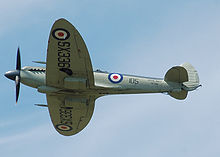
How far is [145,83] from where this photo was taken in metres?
21.9

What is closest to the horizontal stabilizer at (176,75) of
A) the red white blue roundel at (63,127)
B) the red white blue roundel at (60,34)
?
the red white blue roundel at (60,34)

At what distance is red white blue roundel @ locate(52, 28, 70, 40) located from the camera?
1962 centimetres

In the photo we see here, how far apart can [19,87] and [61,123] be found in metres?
3.60

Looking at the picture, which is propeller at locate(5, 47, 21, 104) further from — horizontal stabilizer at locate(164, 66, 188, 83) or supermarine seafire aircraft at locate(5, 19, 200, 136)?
horizontal stabilizer at locate(164, 66, 188, 83)

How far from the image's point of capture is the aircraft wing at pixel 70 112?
22344 mm

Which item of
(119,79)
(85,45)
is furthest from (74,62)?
(119,79)

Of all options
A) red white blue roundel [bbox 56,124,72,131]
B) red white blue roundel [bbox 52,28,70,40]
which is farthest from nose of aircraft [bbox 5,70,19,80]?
red white blue roundel [bbox 56,124,72,131]

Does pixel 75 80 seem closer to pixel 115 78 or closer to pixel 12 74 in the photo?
pixel 115 78

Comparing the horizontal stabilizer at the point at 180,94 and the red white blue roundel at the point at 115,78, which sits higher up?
the red white blue roundel at the point at 115,78

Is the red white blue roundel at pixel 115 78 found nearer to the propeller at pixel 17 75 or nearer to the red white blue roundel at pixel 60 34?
the red white blue roundel at pixel 60 34

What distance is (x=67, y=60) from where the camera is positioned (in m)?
20.6

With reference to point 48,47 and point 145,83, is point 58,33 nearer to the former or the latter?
point 48,47

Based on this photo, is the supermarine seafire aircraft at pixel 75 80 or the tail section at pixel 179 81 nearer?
the supermarine seafire aircraft at pixel 75 80

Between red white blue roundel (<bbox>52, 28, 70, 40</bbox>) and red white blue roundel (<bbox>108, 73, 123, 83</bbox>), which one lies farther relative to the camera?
red white blue roundel (<bbox>108, 73, 123, 83</bbox>)
